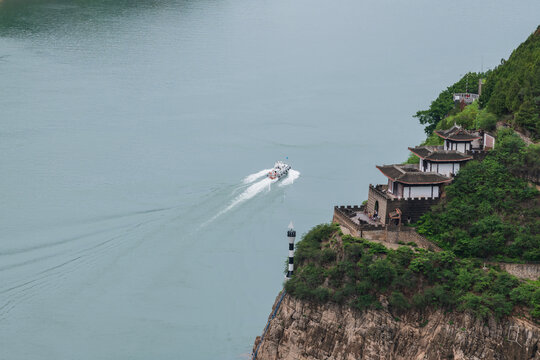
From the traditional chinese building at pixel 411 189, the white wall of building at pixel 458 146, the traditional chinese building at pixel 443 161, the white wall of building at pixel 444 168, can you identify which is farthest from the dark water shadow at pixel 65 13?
the white wall of building at pixel 444 168

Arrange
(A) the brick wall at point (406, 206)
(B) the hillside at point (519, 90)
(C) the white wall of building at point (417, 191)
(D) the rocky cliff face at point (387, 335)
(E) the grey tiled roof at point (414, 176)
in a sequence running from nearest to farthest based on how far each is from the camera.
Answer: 1. (D) the rocky cliff face at point (387, 335)
2. (A) the brick wall at point (406, 206)
3. (E) the grey tiled roof at point (414, 176)
4. (C) the white wall of building at point (417, 191)
5. (B) the hillside at point (519, 90)

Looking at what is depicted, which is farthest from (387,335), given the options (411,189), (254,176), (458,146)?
(254,176)

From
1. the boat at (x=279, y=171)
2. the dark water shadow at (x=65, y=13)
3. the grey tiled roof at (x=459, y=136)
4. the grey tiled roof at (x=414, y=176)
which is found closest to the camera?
the grey tiled roof at (x=414, y=176)

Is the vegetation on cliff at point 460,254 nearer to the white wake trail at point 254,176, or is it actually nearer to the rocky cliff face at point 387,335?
the rocky cliff face at point 387,335

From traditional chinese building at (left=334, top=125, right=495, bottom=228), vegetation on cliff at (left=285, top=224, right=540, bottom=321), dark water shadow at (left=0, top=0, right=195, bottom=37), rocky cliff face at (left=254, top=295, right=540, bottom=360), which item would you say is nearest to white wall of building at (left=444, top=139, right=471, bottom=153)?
traditional chinese building at (left=334, top=125, right=495, bottom=228)

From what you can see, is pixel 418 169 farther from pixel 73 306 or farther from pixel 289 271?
pixel 73 306
